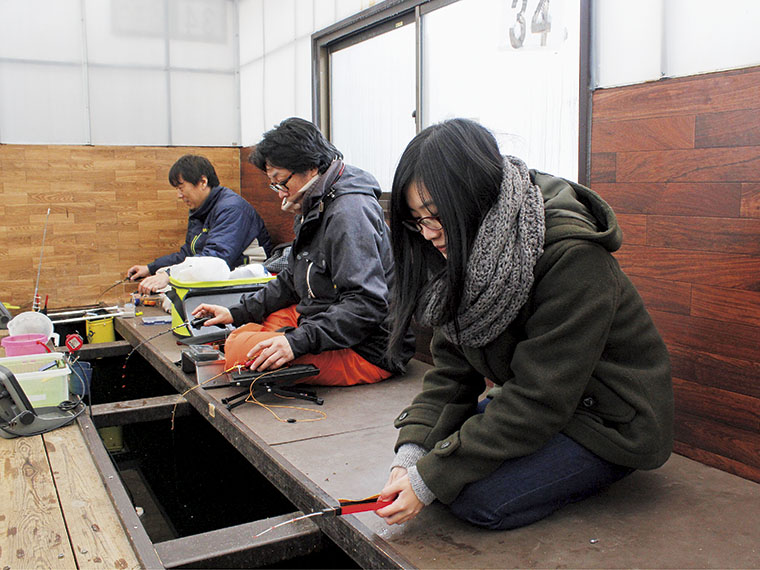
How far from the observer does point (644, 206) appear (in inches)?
80.0

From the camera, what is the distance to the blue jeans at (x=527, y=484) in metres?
1.48

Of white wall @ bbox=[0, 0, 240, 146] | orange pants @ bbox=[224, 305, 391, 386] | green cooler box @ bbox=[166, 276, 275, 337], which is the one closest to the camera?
orange pants @ bbox=[224, 305, 391, 386]

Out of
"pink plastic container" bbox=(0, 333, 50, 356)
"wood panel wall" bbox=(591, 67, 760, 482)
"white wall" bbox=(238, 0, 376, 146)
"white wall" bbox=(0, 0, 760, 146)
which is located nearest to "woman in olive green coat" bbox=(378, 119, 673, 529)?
"wood panel wall" bbox=(591, 67, 760, 482)

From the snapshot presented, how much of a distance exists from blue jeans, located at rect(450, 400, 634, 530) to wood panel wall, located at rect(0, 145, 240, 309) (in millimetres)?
4234

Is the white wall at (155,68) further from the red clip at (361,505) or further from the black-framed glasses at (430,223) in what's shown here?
the red clip at (361,505)

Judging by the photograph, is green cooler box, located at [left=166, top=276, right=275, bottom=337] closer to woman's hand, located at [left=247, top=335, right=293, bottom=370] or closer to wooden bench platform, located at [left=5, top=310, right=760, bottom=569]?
woman's hand, located at [left=247, top=335, right=293, bottom=370]

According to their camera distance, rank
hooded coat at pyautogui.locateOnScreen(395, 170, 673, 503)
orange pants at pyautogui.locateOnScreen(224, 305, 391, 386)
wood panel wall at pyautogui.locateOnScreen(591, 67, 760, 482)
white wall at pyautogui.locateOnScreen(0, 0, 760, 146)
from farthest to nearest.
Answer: white wall at pyautogui.locateOnScreen(0, 0, 760, 146), orange pants at pyautogui.locateOnScreen(224, 305, 391, 386), wood panel wall at pyautogui.locateOnScreen(591, 67, 760, 482), hooded coat at pyautogui.locateOnScreen(395, 170, 673, 503)

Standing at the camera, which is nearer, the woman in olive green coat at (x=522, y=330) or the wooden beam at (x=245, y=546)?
the woman in olive green coat at (x=522, y=330)

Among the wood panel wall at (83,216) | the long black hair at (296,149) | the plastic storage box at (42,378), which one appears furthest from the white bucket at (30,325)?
the wood panel wall at (83,216)

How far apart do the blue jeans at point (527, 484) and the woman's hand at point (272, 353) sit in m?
1.01

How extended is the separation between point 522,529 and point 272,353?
1.13 meters

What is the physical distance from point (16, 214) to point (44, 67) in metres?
0.99

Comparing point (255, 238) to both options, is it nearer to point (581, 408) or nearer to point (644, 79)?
point (644, 79)

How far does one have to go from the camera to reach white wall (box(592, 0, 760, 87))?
179 cm
